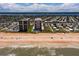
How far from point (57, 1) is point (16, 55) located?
1.47ft

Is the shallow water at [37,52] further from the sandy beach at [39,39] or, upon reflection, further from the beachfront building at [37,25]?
the beachfront building at [37,25]

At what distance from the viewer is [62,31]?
1930 mm

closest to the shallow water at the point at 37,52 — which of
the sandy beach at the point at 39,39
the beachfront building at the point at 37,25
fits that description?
the sandy beach at the point at 39,39

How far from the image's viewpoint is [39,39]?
6.33 feet

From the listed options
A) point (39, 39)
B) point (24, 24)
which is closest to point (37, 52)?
point (39, 39)

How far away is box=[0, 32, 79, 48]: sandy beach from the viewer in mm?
1928

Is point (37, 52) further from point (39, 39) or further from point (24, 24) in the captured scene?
point (24, 24)

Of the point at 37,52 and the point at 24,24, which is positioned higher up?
the point at 24,24

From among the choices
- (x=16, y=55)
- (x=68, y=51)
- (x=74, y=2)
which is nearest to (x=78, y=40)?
(x=68, y=51)

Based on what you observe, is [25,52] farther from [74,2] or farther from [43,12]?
[74,2]

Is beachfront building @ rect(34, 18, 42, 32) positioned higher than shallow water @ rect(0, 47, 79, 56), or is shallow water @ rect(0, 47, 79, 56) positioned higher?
beachfront building @ rect(34, 18, 42, 32)

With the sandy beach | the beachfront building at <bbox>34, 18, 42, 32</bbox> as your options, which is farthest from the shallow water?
the beachfront building at <bbox>34, 18, 42, 32</bbox>

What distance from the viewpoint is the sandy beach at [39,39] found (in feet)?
6.32

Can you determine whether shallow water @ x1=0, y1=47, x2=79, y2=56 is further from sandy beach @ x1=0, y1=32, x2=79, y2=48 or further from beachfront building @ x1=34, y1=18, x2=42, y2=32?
beachfront building @ x1=34, y1=18, x2=42, y2=32
